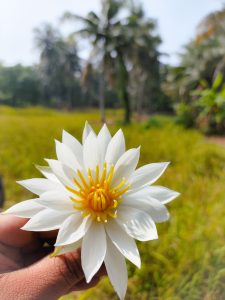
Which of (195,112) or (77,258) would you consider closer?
(77,258)

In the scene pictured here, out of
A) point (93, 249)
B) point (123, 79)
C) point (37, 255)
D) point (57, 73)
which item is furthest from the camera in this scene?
point (57, 73)

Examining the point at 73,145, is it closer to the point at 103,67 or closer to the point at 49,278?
the point at 49,278

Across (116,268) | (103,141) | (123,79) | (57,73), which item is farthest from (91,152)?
(57,73)

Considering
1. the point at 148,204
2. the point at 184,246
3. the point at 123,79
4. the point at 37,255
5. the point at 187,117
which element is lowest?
the point at 184,246

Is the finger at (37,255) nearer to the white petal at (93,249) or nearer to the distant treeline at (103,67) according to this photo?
the white petal at (93,249)

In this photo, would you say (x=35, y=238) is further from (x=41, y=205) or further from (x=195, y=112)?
(x=195, y=112)

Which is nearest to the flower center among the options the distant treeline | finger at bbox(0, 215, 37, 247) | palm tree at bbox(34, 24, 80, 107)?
finger at bbox(0, 215, 37, 247)

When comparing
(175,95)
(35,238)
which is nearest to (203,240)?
(35,238)
